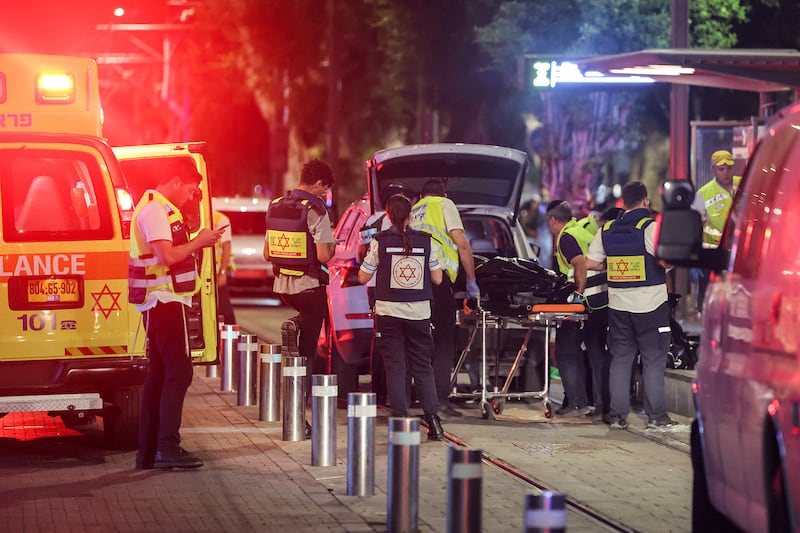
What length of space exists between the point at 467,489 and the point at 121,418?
495 centimetres

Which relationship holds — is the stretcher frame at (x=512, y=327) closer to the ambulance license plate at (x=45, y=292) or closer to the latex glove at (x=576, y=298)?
the latex glove at (x=576, y=298)

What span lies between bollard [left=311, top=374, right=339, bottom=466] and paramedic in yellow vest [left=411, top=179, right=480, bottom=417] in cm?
242

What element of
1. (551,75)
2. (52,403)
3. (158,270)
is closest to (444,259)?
(158,270)

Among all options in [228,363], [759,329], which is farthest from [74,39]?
[759,329]

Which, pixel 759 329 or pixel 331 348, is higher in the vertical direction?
pixel 759 329

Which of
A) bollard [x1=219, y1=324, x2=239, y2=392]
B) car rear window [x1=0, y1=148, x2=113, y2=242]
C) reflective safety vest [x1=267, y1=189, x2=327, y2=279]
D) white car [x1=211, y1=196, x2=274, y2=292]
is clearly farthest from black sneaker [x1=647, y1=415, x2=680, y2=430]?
white car [x1=211, y1=196, x2=274, y2=292]

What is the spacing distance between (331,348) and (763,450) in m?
8.75

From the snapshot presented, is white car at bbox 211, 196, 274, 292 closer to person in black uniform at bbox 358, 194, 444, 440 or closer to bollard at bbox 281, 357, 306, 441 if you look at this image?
bollard at bbox 281, 357, 306, 441

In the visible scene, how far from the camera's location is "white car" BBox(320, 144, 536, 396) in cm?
1477

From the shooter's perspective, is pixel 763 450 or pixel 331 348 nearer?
pixel 763 450

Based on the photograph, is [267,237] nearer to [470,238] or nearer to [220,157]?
[470,238]

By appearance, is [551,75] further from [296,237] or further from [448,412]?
[296,237]

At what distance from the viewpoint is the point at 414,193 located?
565 inches

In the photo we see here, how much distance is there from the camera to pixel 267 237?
13.7 meters
